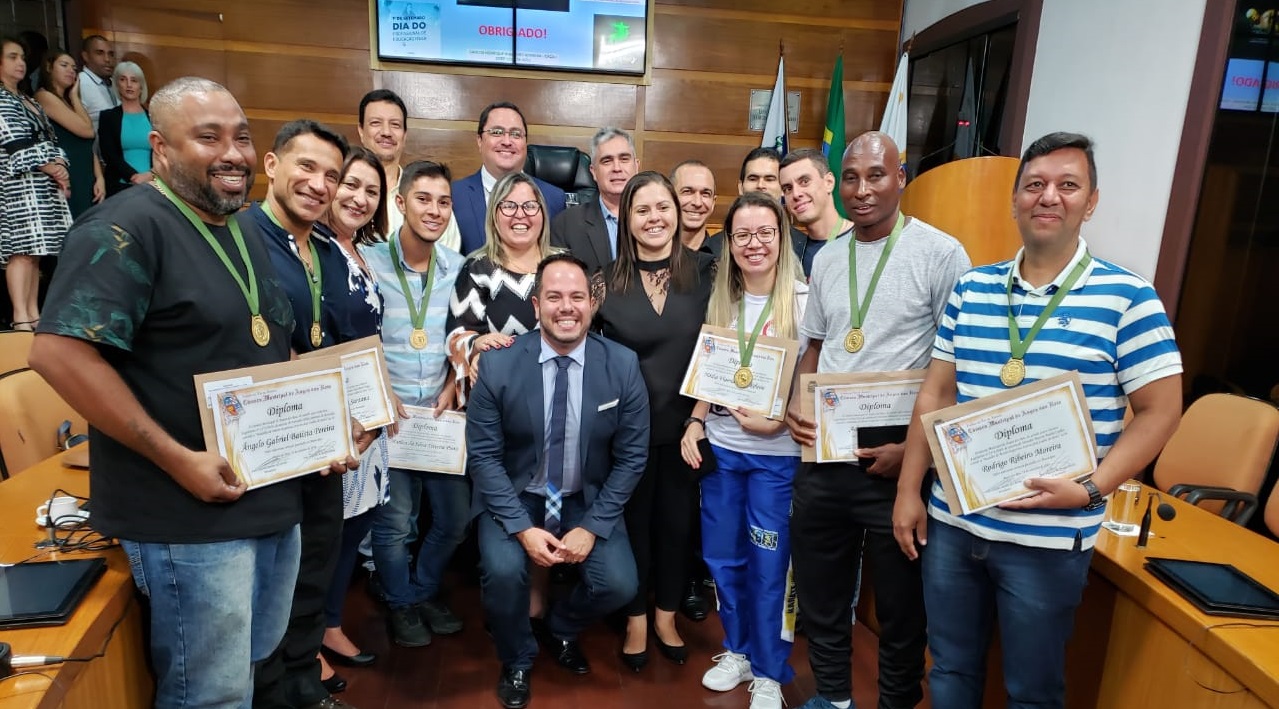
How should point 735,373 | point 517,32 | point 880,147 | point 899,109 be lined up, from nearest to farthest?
point 880,147, point 735,373, point 899,109, point 517,32

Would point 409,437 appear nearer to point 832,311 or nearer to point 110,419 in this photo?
point 110,419

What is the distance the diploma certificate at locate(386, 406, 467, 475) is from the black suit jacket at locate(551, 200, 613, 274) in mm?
911

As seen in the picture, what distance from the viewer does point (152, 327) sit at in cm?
136

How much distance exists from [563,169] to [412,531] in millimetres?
2924

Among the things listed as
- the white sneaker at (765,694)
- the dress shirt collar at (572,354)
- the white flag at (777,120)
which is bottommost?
the white sneaker at (765,694)

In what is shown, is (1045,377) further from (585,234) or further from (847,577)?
(585,234)

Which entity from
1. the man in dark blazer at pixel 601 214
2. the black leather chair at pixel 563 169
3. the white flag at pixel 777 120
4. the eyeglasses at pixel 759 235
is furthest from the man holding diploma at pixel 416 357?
the white flag at pixel 777 120

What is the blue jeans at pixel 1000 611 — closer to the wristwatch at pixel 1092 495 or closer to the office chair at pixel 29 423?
the wristwatch at pixel 1092 495

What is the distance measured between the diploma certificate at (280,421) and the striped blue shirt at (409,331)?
86 cm

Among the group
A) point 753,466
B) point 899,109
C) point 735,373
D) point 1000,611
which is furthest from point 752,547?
point 899,109

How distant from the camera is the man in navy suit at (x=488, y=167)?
10.8 ft

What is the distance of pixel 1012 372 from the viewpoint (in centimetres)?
158

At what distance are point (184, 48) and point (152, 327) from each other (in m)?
5.50

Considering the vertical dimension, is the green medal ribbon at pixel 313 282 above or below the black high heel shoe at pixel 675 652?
above
